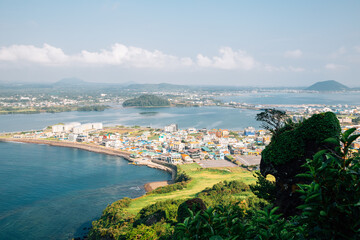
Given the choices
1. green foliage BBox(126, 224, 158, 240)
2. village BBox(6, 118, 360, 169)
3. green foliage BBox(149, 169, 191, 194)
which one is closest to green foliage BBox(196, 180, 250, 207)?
green foliage BBox(149, 169, 191, 194)

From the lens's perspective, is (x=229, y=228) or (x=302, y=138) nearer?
(x=229, y=228)

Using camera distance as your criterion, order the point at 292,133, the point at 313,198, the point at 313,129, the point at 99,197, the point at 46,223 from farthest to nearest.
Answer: the point at 99,197 → the point at 46,223 → the point at 292,133 → the point at 313,129 → the point at 313,198

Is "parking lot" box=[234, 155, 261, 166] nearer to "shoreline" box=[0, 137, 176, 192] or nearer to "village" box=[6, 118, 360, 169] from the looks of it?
"village" box=[6, 118, 360, 169]

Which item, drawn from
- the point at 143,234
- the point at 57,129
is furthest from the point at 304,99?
the point at 143,234

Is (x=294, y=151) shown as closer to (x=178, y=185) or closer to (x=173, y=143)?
(x=178, y=185)

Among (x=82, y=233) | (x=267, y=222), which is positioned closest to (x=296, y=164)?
(x=267, y=222)

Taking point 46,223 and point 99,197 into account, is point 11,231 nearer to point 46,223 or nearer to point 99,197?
point 46,223
